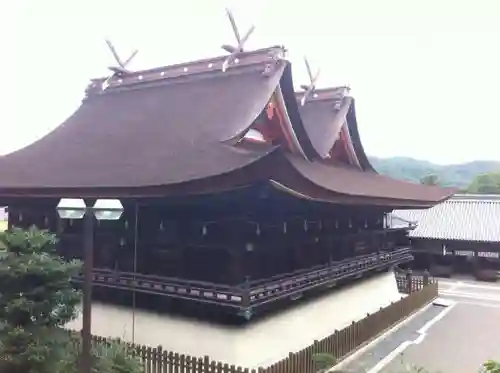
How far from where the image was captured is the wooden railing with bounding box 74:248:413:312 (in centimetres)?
897

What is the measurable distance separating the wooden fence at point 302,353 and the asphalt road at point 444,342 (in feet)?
1.19

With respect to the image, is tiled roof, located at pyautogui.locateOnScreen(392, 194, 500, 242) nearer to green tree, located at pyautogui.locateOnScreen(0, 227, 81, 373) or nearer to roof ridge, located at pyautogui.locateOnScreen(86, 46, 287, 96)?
roof ridge, located at pyautogui.locateOnScreen(86, 46, 287, 96)

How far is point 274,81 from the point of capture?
42.2 ft

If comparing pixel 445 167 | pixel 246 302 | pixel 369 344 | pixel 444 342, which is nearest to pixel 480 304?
pixel 444 342

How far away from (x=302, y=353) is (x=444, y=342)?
6099 millimetres

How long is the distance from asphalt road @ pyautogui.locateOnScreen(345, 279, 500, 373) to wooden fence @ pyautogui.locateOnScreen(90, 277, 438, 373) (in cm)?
36

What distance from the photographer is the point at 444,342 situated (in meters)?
13.4

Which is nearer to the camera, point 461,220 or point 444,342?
point 444,342

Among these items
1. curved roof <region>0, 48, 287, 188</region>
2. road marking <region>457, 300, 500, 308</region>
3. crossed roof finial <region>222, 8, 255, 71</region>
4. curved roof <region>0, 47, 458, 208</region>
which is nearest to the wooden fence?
curved roof <region>0, 47, 458, 208</region>

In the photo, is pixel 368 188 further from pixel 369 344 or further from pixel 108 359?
pixel 108 359

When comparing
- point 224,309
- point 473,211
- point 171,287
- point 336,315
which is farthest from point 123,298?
point 473,211

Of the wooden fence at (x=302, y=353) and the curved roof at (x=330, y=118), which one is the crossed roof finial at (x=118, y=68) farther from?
the wooden fence at (x=302, y=353)

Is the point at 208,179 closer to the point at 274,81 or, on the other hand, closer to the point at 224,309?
the point at 224,309

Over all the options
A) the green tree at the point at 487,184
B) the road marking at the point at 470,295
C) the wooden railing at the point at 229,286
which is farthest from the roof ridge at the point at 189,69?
the green tree at the point at 487,184
